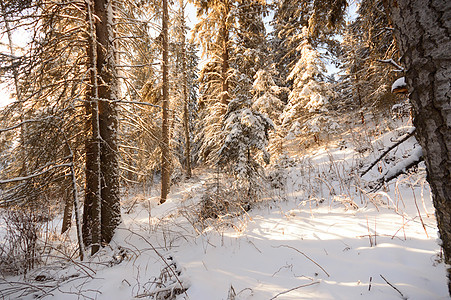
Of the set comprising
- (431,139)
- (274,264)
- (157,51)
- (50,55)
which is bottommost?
(274,264)

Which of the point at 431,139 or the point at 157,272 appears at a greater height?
the point at 431,139

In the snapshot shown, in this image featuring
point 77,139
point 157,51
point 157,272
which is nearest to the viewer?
point 157,272

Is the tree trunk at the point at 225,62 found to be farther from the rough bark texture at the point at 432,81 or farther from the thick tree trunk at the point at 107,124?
the rough bark texture at the point at 432,81

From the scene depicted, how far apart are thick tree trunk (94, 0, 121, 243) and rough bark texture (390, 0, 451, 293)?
4.27m

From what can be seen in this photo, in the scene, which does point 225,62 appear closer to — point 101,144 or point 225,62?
point 225,62

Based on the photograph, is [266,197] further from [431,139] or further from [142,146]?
[431,139]

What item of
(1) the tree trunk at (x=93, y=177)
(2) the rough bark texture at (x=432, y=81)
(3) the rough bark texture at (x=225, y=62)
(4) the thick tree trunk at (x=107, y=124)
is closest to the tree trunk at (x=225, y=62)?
(3) the rough bark texture at (x=225, y=62)

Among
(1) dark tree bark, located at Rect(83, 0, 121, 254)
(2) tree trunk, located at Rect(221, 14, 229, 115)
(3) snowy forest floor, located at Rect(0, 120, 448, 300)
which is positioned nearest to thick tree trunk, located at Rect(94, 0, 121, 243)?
(1) dark tree bark, located at Rect(83, 0, 121, 254)

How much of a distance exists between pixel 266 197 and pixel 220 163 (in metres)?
1.50

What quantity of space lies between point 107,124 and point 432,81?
4.58 metres

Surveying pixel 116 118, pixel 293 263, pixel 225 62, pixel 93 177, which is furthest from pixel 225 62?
pixel 293 263

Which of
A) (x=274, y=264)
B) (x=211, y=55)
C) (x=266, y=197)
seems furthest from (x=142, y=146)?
(x=211, y=55)

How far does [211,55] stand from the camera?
8930mm

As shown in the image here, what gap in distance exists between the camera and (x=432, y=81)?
942 millimetres
